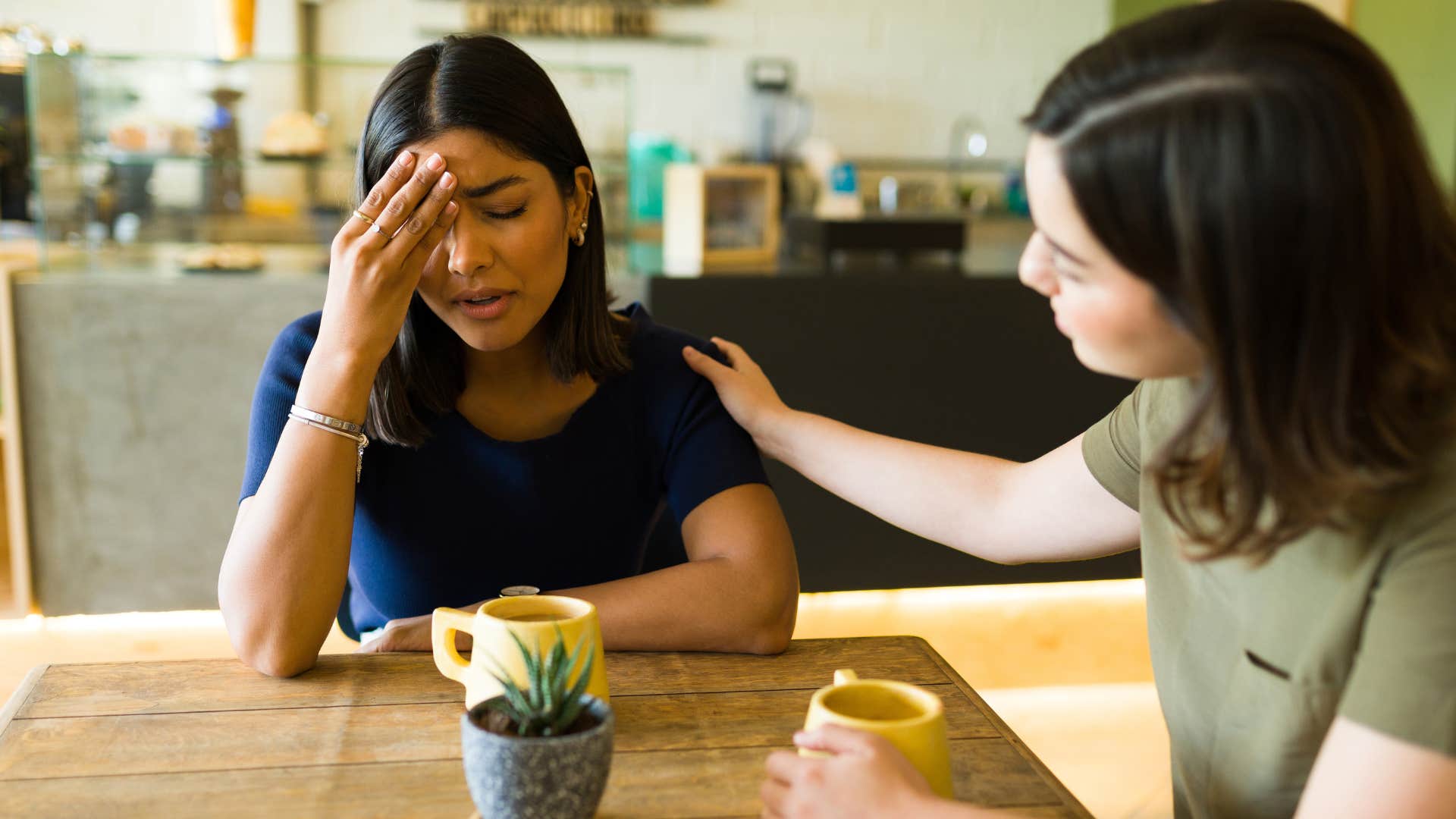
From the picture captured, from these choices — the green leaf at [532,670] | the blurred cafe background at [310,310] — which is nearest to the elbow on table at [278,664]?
the green leaf at [532,670]

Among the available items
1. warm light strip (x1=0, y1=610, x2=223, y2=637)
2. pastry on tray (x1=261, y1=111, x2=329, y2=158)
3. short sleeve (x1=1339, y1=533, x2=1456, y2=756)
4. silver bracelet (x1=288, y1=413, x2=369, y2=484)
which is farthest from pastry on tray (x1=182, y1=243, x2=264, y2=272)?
short sleeve (x1=1339, y1=533, x2=1456, y2=756)

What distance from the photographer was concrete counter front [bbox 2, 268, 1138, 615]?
2.55m

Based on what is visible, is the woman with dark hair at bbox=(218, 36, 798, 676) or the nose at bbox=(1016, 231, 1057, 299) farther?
the woman with dark hair at bbox=(218, 36, 798, 676)

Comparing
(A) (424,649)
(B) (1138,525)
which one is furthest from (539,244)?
(B) (1138,525)

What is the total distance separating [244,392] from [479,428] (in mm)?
1478

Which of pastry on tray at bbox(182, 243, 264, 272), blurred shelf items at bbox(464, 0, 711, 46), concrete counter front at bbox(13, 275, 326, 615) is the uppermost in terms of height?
blurred shelf items at bbox(464, 0, 711, 46)

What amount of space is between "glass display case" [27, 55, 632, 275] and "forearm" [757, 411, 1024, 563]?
127cm

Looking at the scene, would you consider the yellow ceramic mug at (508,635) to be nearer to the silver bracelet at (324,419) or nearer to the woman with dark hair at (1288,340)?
the woman with dark hair at (1288,340)

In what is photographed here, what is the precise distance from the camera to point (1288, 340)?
2.29 feet

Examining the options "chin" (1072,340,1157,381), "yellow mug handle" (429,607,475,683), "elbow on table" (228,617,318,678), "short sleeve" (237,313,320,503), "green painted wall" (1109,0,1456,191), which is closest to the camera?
"chin" (1072,340,1157,381)

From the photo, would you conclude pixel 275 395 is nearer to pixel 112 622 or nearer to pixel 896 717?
pixel 896 717

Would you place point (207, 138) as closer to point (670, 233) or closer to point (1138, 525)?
point (670, 233)

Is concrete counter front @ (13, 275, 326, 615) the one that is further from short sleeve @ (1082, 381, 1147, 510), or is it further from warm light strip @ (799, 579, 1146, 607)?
short sleeve @ (1082, 381, 1147, 510)

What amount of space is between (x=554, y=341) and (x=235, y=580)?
1.45ft
